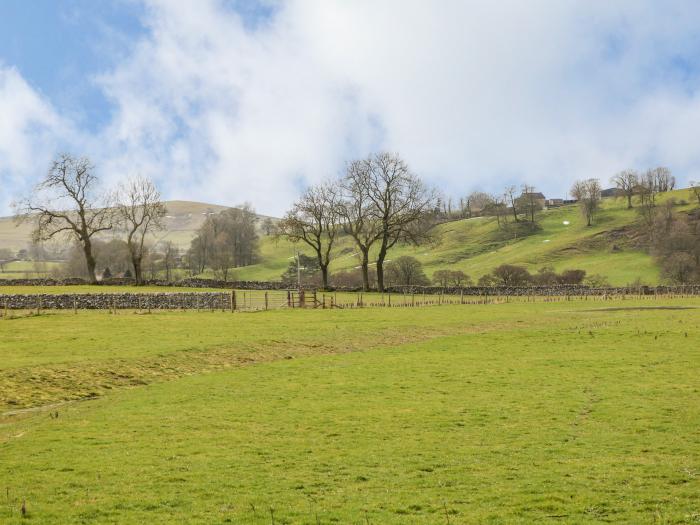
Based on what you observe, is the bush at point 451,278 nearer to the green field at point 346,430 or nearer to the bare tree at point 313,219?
the bare tree at point 313,219

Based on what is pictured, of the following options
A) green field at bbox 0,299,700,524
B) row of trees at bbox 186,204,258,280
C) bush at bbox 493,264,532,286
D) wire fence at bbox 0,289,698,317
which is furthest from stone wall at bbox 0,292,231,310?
row of trees at bbox 186,204,258,280

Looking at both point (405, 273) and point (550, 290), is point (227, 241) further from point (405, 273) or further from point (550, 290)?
point (550, 290)

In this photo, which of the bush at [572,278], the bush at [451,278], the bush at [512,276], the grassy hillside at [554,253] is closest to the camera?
the bush at [512,276]

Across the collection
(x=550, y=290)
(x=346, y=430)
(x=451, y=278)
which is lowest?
(x=346, y=430)

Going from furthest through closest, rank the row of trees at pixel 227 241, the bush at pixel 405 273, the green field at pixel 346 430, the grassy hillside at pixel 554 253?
the row of trees at pixel 227 241
the grassy hillside at pixel 554 253
the bush at pixel 405 273
the green field at pixel 346 430

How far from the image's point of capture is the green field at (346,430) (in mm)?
11719

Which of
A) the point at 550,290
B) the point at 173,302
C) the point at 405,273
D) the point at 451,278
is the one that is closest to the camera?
the point at 173,302

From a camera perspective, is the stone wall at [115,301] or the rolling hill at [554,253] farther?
the rolling hill at [554,253]

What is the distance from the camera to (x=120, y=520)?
36.3ft

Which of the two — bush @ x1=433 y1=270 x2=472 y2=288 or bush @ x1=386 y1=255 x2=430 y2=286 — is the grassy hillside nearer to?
bush @ x1=433 y1=270 x2=472 y2=288

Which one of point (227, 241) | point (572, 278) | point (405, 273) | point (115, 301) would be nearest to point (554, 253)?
point (572, 278)

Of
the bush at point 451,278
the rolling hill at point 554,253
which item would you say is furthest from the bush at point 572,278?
the bush at point 451,278

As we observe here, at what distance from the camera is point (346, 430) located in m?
17.9

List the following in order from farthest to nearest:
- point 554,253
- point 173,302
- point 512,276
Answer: point 554,253
point 512,276
point 173,302
